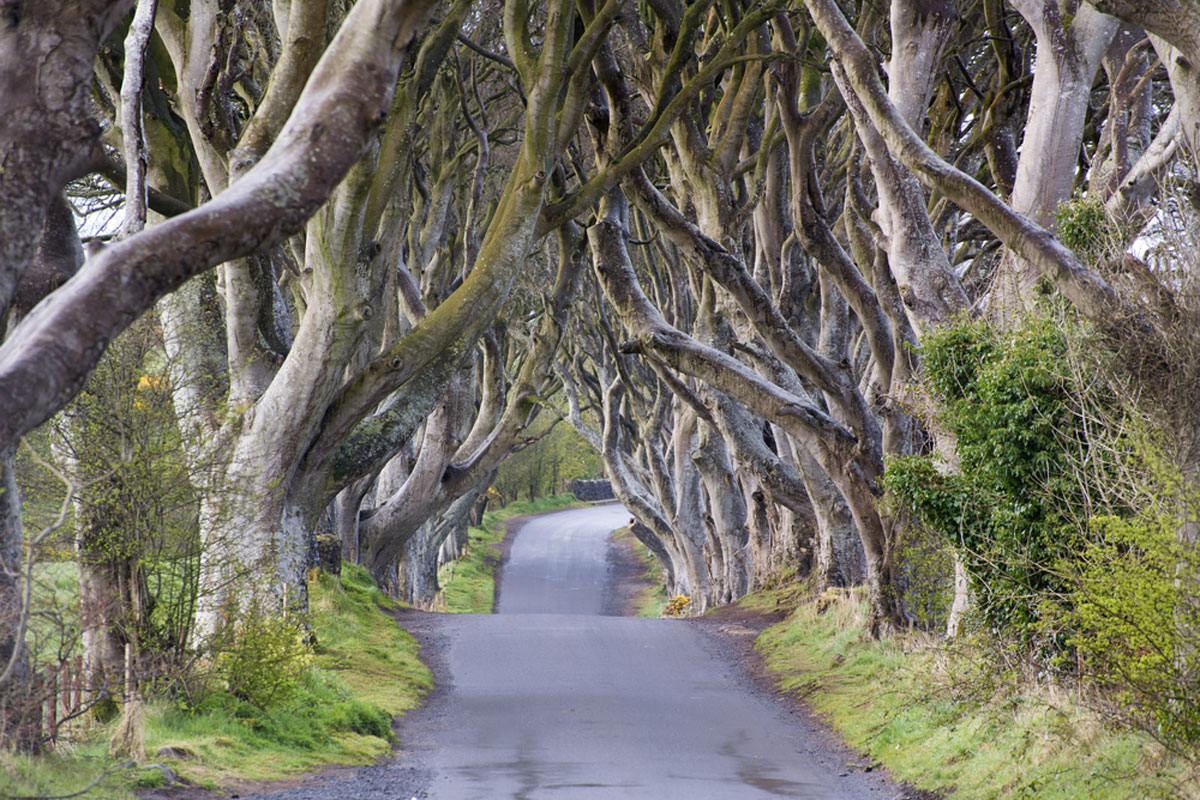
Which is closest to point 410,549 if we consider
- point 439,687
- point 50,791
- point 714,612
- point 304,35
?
point 714,612

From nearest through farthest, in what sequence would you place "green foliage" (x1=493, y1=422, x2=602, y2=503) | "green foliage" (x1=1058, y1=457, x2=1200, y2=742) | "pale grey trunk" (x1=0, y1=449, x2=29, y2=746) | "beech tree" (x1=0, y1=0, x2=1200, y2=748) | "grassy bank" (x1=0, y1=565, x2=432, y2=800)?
"beech tree" (x1=0, y1=0, x2=1200, y2=748) → "pale grey trunk" (x1=0, y1=449, x2=29, y2=746) → "grassy bank" (x1=0, y1=565, x2=432, y2=800) → "green foliage" (x1=1058, y1=457, x2=1200, y2=742) → "green foliage" (x1=493, y1=422, x2=602, y2=503)

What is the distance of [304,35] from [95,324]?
571cm

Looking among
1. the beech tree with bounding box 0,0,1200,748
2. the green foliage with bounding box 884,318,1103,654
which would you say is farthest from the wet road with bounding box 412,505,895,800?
the beech tree with bounding box 0,0,1200,748

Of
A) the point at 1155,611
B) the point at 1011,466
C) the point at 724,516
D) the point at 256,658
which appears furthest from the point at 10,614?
the point at 724,516

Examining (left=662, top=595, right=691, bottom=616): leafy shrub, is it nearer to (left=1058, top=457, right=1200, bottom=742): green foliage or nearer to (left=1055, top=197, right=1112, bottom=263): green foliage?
(left=1055, top=197, right=1112, bottom=263): green foliage

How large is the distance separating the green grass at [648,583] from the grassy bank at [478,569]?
4.63 m

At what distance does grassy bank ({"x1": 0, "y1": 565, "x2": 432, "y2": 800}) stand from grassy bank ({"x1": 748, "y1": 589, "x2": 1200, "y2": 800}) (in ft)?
14.2

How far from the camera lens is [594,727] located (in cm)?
1012

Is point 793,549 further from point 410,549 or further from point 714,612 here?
point 410,549

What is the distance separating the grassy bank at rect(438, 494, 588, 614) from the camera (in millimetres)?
31312

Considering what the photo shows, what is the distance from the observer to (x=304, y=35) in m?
9.04

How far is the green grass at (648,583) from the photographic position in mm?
32225

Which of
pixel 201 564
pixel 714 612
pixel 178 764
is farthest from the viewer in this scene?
pixel 714 612

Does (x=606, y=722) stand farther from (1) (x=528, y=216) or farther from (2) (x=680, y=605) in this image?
(2) (x=680, y=605)
